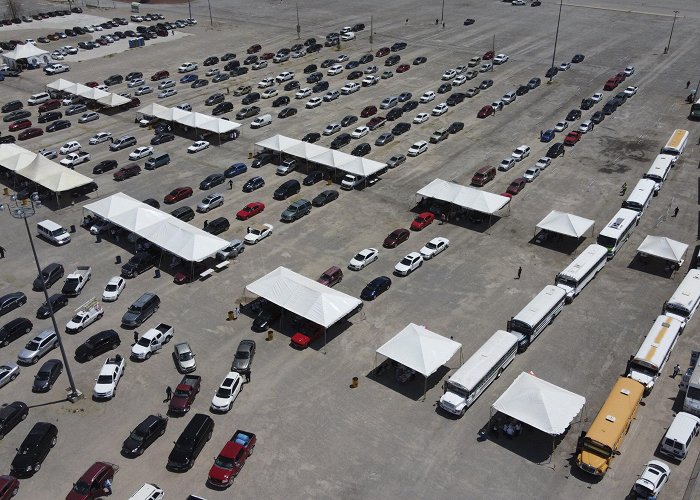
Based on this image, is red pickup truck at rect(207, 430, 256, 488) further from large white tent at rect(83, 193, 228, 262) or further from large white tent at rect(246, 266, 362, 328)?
large white tent at rect(83, 193, 228, 262)

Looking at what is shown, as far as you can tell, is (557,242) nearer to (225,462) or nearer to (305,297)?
(305,297)

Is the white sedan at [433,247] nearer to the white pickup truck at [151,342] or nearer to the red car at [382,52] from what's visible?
the white pickup truck at [151,342]

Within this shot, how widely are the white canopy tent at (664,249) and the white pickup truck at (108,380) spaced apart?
44.0 m

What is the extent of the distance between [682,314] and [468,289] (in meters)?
16.3

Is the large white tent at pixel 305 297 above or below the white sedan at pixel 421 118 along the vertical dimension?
below

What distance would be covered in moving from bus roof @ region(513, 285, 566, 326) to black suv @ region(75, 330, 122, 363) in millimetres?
29858

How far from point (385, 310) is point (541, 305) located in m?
12.1

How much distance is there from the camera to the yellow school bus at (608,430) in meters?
35.6

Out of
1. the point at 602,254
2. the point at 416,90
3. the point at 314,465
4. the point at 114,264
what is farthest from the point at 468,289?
the point at 416,90

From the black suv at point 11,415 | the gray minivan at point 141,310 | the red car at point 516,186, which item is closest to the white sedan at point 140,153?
the gray minivan at point 141,310

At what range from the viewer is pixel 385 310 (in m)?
50.0

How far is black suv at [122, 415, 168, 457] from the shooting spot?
37.3m

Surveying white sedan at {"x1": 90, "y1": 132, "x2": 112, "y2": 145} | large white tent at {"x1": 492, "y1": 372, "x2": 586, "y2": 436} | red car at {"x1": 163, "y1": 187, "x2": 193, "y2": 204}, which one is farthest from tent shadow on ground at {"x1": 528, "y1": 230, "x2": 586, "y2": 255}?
white sedan at {"x1": 90, "y1": 132, "x2": 112, "y2": 145}

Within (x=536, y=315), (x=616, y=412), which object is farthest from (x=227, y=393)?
(x=616, y=412)
